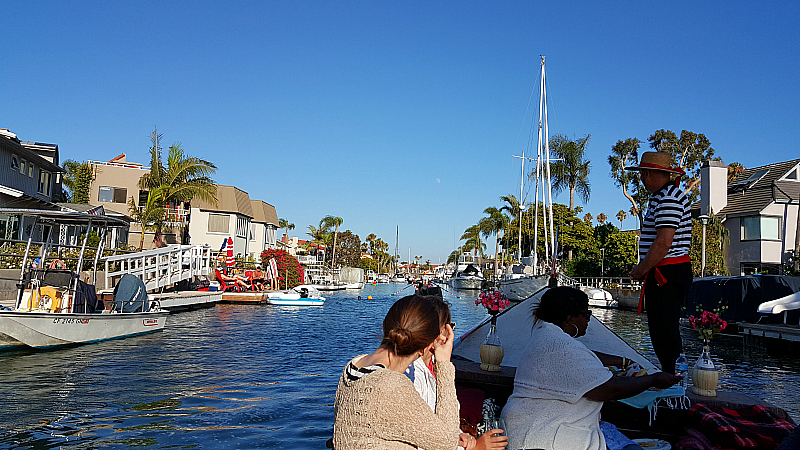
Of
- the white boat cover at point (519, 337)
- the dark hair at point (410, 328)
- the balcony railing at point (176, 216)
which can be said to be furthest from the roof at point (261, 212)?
the dark hair at point (410, 328)

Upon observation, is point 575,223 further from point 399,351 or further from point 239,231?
point 399,351

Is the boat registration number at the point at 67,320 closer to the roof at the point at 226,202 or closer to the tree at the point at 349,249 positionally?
the roof at the point at 226,202

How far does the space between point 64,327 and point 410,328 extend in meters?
13.9

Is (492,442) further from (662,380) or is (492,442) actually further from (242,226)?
(242,226)

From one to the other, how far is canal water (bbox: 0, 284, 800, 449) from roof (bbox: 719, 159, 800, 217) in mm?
19846

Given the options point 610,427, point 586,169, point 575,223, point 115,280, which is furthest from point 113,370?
point 575,223

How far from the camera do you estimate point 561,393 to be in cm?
333

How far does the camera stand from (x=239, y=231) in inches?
2035

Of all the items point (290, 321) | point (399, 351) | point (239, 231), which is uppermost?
point (239, 231)

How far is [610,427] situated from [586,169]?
5497 centimetres

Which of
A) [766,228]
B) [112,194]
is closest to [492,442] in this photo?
[766,228]

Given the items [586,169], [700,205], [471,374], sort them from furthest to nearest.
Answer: [586,169] → [700,205] → [471,374]

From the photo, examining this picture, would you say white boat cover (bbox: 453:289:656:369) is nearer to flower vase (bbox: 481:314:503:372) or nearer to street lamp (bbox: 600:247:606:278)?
flower vase (bbox: 481:314:503:372)

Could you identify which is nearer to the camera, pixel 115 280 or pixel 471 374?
pixel 471 374
